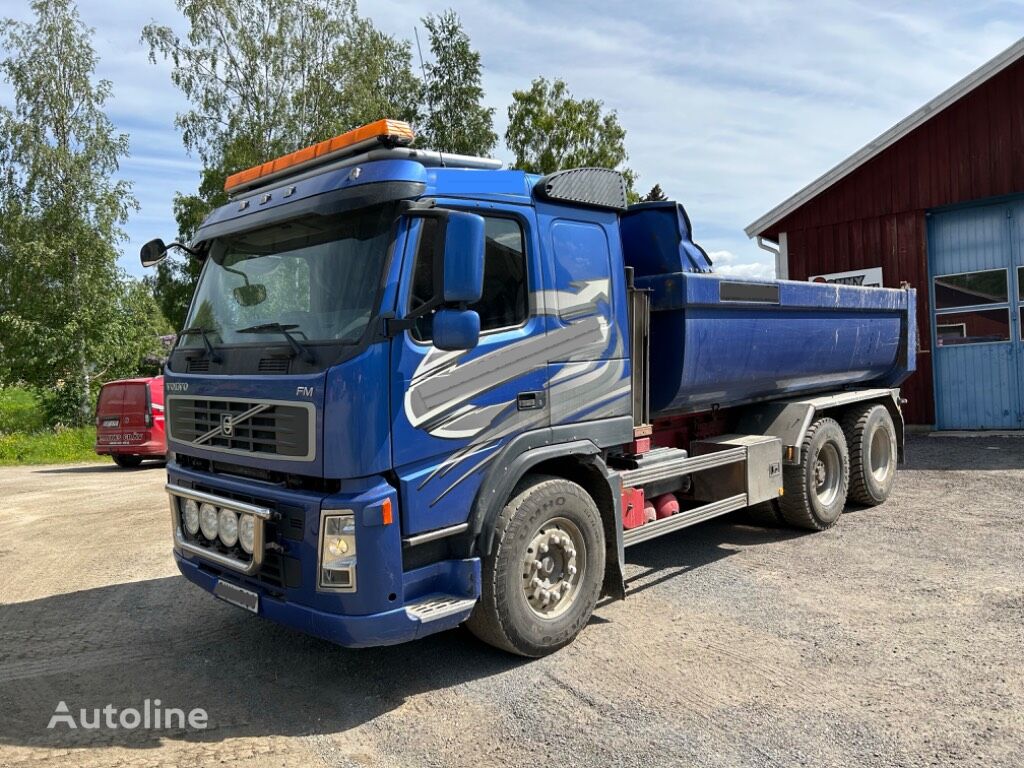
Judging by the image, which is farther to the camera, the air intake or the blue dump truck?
the air intake

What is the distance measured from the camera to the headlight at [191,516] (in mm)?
4434

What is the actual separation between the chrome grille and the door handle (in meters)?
1.17

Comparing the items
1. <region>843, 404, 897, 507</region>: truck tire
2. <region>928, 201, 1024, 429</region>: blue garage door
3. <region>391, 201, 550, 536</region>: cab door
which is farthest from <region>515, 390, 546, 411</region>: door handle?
<region>928, 201, 1024, 429</region>: blue garage door

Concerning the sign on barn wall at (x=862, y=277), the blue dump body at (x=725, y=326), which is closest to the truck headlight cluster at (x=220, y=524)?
the blue dump body at (x=725, y=326)

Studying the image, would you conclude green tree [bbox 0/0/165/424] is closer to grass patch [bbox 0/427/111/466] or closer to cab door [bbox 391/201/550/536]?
grass patch [bbox 0/427/111/466]

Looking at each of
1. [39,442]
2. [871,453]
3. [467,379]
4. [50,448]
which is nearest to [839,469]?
[871,453]

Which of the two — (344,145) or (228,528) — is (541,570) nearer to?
(228,528)

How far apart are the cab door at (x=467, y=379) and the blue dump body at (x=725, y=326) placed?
1376mm

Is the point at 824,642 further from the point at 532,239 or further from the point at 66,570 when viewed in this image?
the point at 66,570

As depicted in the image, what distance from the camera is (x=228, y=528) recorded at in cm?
414

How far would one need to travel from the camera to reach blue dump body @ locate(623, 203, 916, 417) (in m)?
5.45

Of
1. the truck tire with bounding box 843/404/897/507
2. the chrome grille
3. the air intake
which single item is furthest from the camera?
the truck tire with bounding box 843/404/897/507

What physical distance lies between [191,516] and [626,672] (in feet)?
8.51

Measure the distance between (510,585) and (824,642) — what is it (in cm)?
188
